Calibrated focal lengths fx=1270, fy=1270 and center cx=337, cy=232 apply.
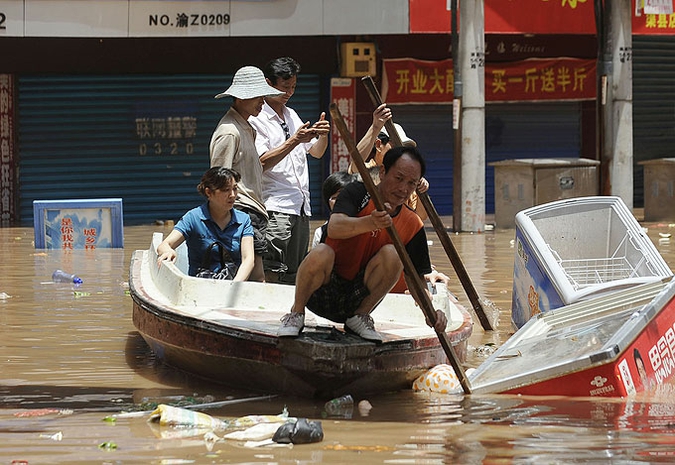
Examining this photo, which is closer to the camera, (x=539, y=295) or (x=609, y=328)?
(x=609, y=328)

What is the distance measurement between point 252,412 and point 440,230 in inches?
104

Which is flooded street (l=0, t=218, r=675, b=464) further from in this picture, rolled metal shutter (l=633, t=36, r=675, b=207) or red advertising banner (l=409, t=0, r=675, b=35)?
rolled metal shutter (l=633, t=36, r=675, b=207)

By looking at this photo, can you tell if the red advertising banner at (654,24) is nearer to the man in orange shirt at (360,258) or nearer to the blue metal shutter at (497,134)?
the blue metal shutter at (497,134)

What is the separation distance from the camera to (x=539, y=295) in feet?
26.8

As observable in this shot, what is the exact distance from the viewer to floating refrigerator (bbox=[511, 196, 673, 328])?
8258 mm

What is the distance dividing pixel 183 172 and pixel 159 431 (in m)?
13.8

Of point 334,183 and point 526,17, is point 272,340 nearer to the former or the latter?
point 334,183

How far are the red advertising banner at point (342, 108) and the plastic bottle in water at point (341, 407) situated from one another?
42.0ft

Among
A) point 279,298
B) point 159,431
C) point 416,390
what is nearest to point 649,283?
point 416,390

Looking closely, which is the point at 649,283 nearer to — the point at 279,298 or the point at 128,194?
the point at 279,298

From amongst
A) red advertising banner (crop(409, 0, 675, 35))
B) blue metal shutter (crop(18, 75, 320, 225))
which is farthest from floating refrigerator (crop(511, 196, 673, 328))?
blue metal shutter (crop(18, 75, 320, 225))

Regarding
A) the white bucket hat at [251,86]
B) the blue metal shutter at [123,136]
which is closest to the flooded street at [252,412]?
the white bucket hat at [251,86]

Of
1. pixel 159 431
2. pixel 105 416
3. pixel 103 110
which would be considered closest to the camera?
pixel 159 431

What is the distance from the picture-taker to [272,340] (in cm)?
648
